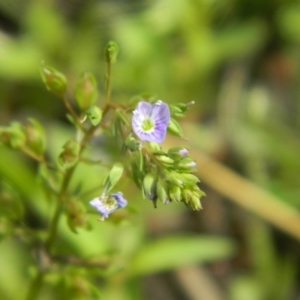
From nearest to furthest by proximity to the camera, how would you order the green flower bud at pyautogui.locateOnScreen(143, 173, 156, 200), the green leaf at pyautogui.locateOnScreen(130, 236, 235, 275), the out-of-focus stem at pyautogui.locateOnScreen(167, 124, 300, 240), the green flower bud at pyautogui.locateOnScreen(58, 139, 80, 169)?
the green flower bud at pyautogui.locateOnScreen(143, 173, 156, 200)
the green flower bud at pyautogui.locateOnScreen(58, 139, 80, 169)
the green leaf at pyautogui.locateOnScreen(130, 236, 235, 275)
the out-of-focus stem at pyautogui.locateOnScreen(167, 124, 300, 240)

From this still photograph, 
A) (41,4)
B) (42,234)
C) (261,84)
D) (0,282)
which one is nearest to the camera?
(42,234)

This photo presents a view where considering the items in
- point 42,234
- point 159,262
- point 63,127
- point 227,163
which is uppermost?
point 227,163

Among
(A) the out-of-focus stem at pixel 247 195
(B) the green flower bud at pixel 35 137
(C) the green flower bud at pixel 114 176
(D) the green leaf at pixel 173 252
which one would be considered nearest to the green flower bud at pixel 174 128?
(C) the green flower bud at pixel 114 176

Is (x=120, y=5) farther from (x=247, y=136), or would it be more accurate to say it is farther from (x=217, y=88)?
(x=247, y=136)

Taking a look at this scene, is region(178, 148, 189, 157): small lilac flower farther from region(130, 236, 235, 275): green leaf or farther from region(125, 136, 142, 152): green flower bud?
region(130, 236, 235, 275): green leaf

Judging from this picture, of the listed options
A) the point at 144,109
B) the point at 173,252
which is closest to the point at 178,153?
the point at 144,109

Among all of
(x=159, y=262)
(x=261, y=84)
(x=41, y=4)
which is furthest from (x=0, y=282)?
(x=261, y=84)

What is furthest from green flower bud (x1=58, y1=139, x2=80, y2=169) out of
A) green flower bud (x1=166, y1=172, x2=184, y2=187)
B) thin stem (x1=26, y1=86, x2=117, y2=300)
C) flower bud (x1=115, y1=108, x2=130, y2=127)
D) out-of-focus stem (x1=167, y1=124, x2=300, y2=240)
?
out-of-focus stem (x1=167, y1=124, x2=300, y2=240)
